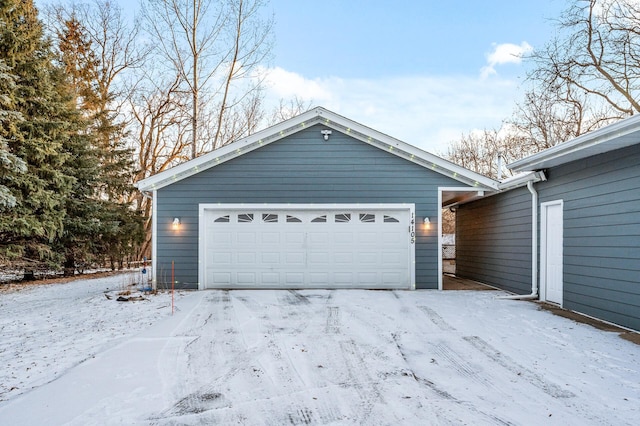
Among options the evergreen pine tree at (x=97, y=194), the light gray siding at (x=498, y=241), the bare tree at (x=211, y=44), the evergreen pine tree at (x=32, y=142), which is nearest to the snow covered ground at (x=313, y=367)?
the light gray siding at (x=498, y=241)

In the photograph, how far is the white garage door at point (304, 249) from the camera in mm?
8805

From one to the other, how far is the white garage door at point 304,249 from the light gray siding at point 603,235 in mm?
3144

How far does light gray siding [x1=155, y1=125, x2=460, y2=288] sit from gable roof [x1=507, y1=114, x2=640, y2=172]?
2.36m

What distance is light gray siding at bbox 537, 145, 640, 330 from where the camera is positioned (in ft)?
17.0

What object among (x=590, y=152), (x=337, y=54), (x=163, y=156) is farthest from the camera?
(x=163, y=156)

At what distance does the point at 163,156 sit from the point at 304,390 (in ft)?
58.5

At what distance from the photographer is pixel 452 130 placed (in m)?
23.1

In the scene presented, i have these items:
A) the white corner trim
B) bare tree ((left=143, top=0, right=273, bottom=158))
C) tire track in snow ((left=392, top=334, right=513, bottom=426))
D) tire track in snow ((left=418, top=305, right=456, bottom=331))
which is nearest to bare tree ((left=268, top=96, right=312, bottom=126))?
bare tree ((left=143, top=0, right=273, bottom=158))

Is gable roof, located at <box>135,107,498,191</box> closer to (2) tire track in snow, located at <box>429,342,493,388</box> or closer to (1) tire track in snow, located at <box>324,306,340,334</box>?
(1) tire track in snow, located at <box>324,306,340,334</box>

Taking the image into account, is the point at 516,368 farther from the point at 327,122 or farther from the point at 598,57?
the point at 598,57

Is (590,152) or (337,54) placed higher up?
(337,54)

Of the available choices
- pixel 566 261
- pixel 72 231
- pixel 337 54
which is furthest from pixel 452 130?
pixel 72 231

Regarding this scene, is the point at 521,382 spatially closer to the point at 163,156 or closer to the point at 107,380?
the point at 107,380

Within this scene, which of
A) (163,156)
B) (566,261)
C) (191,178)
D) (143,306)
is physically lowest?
(143,306)
